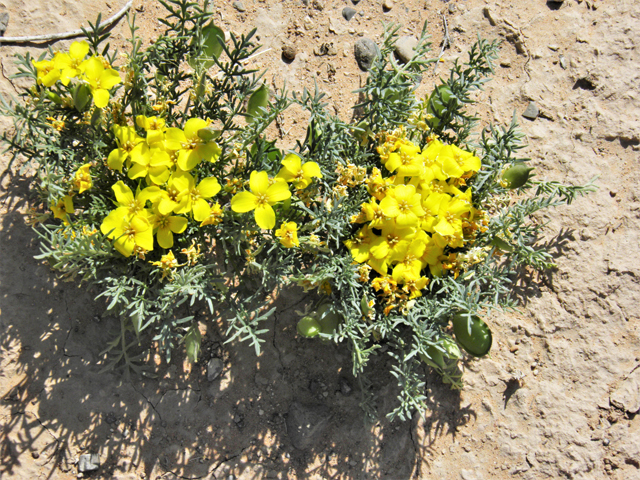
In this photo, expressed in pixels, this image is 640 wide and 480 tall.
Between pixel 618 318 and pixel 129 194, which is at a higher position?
pixel 129 194

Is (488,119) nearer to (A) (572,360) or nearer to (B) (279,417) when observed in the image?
(A) (572,360)

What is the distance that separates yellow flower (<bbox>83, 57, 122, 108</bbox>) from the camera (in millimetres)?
2375

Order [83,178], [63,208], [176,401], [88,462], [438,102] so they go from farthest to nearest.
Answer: [176,401] → [88,462] → [438,102] → [63,208] → [83,178]

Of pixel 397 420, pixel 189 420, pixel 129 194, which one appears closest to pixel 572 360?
pixel 397 420

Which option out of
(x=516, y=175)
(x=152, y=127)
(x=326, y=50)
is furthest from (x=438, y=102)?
(x=152, y=127)

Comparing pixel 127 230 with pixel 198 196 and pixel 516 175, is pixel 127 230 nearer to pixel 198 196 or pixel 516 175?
pixel 198 196

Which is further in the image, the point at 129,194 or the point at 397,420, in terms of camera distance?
the point at 397,420

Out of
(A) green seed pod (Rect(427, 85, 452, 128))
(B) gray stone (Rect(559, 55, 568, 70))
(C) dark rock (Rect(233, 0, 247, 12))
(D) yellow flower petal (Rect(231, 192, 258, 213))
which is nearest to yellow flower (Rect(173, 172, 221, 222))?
(D) yellow flower petal (Rect(231, 192, 258, 213))

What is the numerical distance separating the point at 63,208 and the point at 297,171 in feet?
4.23

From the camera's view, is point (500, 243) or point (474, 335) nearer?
point (474, 335)

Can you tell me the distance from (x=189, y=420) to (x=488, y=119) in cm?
301

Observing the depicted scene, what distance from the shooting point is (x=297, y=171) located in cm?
251

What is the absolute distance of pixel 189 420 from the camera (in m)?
3.18

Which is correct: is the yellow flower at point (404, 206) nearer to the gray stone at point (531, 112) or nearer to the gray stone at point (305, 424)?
the gray stone at point (305, 424)
